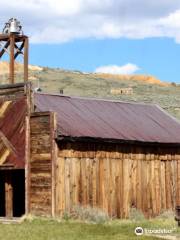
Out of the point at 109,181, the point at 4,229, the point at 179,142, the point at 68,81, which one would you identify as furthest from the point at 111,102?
the point at 68,81

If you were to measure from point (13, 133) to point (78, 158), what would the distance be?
291 centimetres

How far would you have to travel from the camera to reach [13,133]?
2764 centimetres

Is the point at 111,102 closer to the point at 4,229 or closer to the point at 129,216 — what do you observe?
the point at 129,216

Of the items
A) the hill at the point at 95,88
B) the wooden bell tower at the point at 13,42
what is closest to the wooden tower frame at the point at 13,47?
the wooden bell tower at the point at 13,42

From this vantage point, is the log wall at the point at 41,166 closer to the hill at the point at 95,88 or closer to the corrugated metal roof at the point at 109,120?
the corrugated metal roof at the point at 109,120

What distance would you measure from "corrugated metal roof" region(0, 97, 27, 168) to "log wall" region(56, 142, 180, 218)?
6.08ft

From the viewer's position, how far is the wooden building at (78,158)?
26.3 m

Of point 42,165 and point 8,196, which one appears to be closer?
point 42,165

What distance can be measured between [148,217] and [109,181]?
2.74 metres

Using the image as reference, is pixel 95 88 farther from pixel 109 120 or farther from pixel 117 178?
pixel 117 178

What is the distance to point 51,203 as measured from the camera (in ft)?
85.1

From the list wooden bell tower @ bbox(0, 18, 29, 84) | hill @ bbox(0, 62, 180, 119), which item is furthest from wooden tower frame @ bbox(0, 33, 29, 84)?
hill @ bbox(0, 62, 180, 119)

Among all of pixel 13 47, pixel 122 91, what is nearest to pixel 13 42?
pixel 13 47

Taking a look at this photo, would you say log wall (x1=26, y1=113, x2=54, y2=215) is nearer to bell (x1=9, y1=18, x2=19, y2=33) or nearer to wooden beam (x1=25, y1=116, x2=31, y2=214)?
wooden beam (x1=25, y1=116, x2=31, y2=214)
